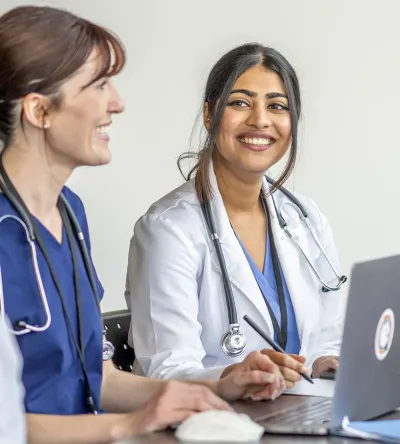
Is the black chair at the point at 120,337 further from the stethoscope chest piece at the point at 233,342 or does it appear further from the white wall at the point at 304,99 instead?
→ the white wall at the point at 304,99

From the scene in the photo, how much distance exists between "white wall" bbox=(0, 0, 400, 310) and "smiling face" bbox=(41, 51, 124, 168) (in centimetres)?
165

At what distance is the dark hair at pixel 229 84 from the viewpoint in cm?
238

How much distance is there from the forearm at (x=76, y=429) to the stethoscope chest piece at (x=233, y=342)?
0.63 m

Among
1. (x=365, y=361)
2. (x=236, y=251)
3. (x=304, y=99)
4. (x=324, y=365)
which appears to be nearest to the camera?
(x=365, y=361)

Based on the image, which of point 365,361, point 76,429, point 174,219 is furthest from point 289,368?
point 174,219

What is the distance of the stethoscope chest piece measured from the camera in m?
2.13

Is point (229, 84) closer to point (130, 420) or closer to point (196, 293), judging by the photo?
point (196, 293)

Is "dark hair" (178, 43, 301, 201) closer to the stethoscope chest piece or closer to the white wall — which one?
the stethoscope chest piece

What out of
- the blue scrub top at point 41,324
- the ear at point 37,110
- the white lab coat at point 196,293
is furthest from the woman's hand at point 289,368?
the ear at point 37,110

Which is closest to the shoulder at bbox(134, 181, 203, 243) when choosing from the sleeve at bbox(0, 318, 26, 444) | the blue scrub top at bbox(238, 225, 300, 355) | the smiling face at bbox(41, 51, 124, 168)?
the blue scrub top at bbox(238, 225, 300, 355)

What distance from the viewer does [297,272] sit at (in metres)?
2.36

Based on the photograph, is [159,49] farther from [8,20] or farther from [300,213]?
[8,20]

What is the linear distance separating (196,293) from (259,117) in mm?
470

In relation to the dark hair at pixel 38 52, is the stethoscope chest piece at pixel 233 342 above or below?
below
